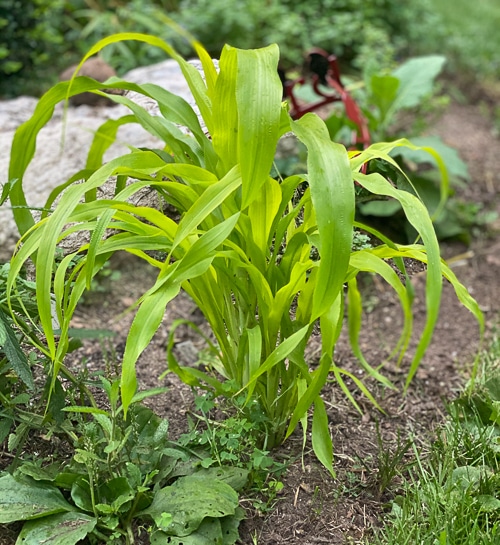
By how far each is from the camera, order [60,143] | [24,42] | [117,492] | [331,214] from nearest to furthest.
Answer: [331,214] < [117,492] < [60,143] < [24,42]

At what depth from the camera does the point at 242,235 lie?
1.55 metres

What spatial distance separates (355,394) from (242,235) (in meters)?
0.83

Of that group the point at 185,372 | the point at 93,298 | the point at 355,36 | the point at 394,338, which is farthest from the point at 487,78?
the point at 185,372

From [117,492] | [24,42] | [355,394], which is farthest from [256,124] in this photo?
[24,42]

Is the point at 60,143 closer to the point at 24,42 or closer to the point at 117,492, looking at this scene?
the point at 24,42

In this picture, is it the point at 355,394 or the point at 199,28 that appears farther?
the point at 199,28

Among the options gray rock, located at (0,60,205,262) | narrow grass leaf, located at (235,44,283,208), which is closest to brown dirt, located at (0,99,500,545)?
gray rock, located at (0,60,205,262)

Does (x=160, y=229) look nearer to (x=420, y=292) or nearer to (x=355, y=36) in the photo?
(x=420, y=292)

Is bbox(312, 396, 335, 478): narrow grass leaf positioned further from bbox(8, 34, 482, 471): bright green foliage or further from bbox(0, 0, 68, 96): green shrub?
bbox(0, 0, 68, 96): green shrub

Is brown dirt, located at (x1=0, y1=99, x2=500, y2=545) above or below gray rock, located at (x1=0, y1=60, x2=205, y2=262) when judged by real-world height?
below

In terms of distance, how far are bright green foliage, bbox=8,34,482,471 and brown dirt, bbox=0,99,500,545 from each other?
0.17 meters

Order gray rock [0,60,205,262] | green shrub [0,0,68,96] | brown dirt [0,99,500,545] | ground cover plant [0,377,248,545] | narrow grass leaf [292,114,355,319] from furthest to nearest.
Answer: green shrub [0,0,68,96] → gray rock [0,60,205,262] → brown dirt [0,99,500,545] → ground cover plant [0,377,248,545] → narrow grass leaf [292,114,355,319]

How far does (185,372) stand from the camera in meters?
1.79

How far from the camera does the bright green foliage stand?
129 centimetres
